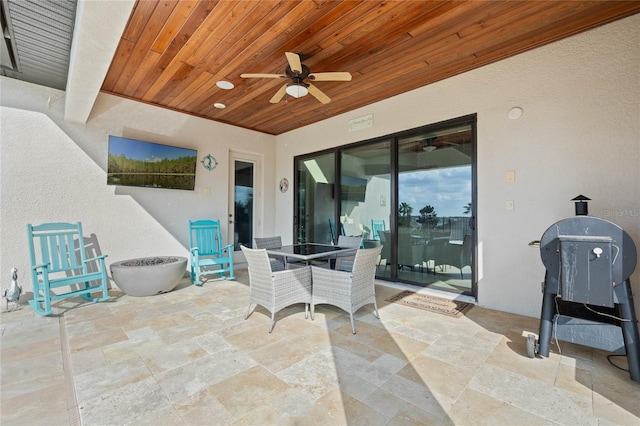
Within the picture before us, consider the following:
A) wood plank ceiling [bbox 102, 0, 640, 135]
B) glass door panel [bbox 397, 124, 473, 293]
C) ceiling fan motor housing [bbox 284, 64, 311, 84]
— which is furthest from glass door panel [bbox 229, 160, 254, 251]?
glass door panel [bbox 397, 124, 473, 293]

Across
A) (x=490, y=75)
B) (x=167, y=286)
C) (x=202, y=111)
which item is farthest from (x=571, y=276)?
(x=202, y=111)

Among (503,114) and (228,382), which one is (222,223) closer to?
(228,382)

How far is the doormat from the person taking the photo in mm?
3217

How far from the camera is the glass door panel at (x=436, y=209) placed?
12.1 ft

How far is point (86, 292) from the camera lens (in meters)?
3.47

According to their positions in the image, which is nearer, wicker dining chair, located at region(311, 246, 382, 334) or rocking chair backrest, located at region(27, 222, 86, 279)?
wicker dining chair, located at region(311, 246, 382, 334)

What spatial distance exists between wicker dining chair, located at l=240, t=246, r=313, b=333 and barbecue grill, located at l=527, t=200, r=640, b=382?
1.98 meters

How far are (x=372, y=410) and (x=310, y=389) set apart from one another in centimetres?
40

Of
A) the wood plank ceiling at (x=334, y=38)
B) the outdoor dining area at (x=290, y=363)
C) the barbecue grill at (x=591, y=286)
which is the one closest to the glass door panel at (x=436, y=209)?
the outdoor dining area at (x=290, y=363)

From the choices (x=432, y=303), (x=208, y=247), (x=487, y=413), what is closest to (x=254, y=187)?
(x=208, y=247)

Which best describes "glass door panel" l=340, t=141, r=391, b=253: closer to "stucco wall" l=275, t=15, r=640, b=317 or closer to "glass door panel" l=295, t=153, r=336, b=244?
"glass door panel" l=295, t=153, r=336, b=244

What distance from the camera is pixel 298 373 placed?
1972mm

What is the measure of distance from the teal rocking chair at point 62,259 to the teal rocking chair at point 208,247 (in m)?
1.26

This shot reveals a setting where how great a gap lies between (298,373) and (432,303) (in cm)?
216
